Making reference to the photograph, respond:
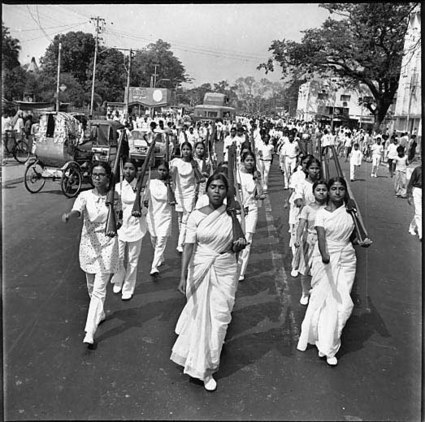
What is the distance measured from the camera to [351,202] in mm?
4555

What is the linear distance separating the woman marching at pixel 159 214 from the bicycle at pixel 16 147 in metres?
9.65

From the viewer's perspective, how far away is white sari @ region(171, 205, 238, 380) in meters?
3.85

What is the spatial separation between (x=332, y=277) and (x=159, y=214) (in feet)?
8.81

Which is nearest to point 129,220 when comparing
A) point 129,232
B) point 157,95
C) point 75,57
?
point 129,232

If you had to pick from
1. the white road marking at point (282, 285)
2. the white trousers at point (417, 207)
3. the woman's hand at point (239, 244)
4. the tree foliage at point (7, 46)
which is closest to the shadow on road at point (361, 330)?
the white road marking at point (282, 285)

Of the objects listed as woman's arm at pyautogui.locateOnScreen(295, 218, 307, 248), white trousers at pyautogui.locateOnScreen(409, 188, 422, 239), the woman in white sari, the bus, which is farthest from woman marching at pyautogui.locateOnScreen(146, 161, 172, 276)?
the bus

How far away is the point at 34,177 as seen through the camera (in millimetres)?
11422

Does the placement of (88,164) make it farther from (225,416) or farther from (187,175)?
(225,416)

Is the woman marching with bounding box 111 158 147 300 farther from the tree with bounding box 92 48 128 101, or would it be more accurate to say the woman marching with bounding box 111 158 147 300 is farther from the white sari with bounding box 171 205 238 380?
the tree with bounding box 92 48 128 101

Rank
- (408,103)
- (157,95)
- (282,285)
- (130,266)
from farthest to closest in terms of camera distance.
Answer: (408,103)
(157,95)
(282,285)
(130,266)

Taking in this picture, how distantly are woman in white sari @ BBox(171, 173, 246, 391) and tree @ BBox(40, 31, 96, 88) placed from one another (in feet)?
48.4

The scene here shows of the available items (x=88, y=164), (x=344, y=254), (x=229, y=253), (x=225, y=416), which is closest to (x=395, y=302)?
(x=344, y=254)

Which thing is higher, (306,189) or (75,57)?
(75,57)

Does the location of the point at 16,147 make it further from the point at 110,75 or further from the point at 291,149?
the point at 291,149
